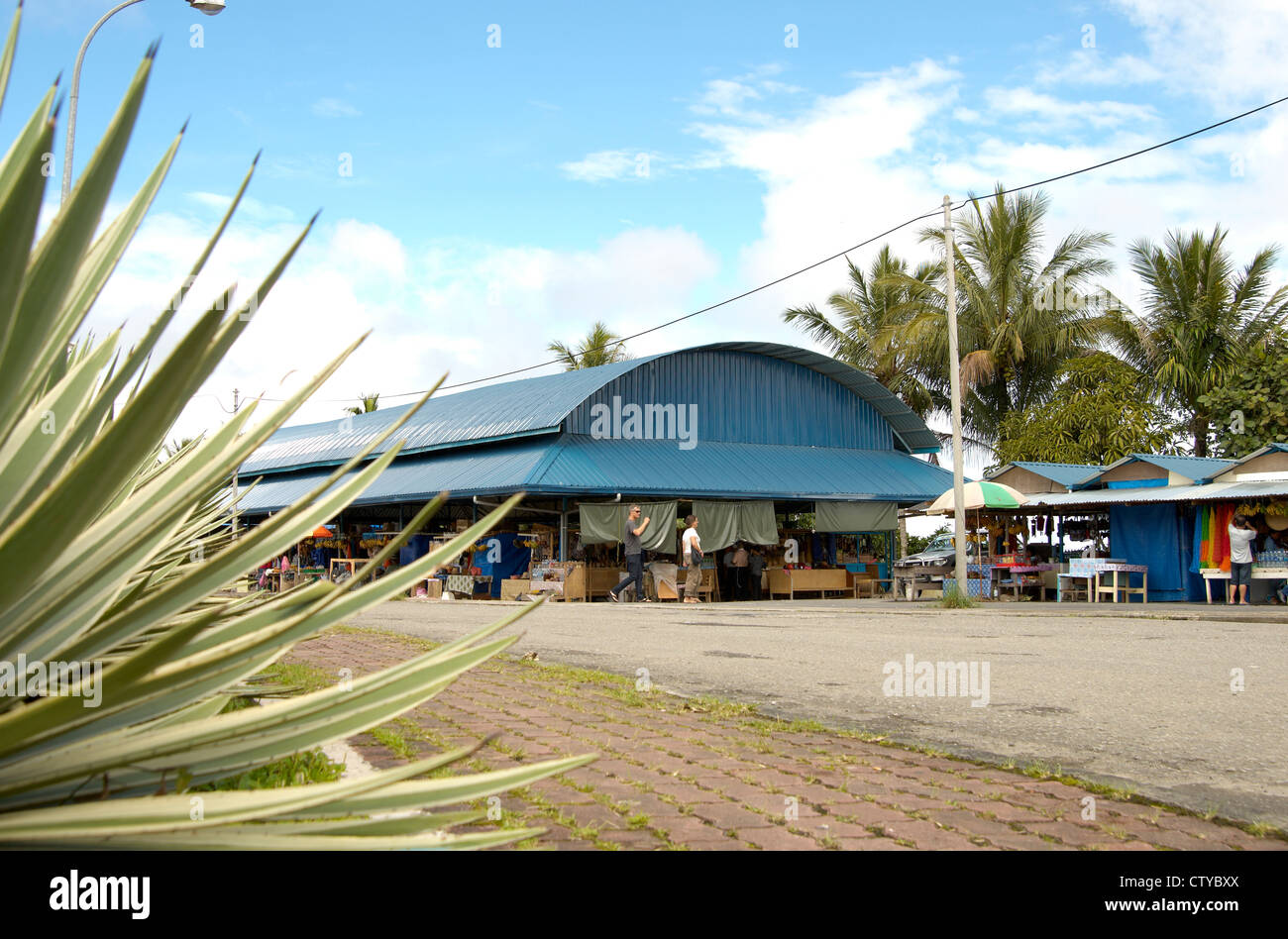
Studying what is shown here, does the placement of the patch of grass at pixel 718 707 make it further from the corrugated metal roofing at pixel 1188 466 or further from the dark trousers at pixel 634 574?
the corrugated metal roofing at pixel 1188 466

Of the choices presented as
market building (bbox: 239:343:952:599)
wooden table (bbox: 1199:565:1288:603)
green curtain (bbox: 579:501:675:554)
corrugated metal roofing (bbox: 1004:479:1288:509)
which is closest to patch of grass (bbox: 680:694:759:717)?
market building (bbox: 239:343:952:599)

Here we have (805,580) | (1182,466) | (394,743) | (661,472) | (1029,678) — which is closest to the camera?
(394,743)

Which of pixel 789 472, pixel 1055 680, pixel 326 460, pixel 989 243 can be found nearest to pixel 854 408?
pixel 789 472

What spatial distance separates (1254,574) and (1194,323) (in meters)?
17.7

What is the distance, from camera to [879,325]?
41.4 m

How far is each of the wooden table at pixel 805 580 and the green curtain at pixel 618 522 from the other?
3843 mm

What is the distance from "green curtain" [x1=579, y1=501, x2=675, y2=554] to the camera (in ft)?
77.8

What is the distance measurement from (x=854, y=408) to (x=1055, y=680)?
23.4 metres

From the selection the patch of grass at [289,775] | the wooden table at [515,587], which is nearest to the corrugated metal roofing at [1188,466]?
the wooden table at [515,587]

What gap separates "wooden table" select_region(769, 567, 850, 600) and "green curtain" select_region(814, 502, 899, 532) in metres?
1.14

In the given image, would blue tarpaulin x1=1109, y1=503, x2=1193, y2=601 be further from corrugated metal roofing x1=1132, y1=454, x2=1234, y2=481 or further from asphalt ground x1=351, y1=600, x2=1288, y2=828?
asphalt ground x1=351, y1=600, x2=1288, y2=828

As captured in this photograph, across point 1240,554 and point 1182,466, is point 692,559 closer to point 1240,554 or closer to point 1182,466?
point 1240,554

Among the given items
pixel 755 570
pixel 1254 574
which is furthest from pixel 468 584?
pixel 1254 574

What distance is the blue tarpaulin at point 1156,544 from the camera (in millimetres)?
21688
